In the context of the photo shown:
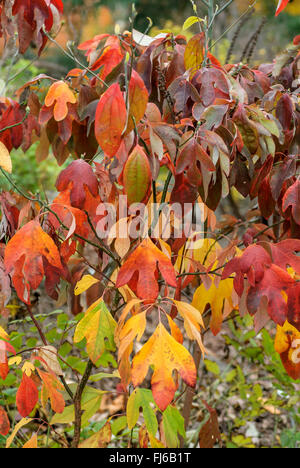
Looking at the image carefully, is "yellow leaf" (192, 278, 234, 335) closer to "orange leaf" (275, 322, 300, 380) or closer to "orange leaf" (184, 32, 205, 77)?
"orange leaf" (275, 322, 300, 380)

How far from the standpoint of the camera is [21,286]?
3.47ft

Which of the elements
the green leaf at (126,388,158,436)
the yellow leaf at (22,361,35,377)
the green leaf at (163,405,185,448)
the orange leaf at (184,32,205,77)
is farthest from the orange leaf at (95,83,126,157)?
the green leaf at (163,405,185,448)

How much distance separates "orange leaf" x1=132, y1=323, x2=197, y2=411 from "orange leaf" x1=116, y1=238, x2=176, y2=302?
8 cm

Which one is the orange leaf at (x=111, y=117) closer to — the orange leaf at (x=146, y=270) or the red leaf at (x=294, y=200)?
the orange leaf at (x=146, y=270)

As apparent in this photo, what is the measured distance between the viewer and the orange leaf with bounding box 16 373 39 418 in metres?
1.17

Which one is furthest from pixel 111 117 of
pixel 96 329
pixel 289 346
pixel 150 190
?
pixel 289 346

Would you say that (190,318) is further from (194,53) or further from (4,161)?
(194,53)

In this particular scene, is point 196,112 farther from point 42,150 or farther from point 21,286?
point 42,150

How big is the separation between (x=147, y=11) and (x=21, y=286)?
6097 mm

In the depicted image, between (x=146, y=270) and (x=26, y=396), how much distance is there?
47 centimetres

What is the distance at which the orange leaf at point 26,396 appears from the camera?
3.84ft

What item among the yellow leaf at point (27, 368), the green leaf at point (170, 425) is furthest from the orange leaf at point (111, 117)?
the green leaf at point (170, 425)

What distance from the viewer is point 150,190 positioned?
41.3 inches

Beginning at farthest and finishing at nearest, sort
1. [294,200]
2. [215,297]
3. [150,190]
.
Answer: [215,297] < [294,200] < [150,190]
